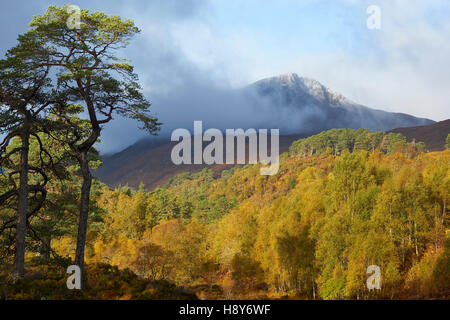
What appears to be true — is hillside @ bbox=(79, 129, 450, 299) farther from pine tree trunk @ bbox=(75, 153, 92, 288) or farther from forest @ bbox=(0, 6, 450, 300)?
pine tree trunk @ bbox=(75, 153, 92, 288)

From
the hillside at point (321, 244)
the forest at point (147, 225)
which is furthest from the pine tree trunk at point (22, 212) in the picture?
the hillside at point (321, 244)

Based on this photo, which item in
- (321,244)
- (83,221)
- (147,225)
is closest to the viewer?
(83,221)

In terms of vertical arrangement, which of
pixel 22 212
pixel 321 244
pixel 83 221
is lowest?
pixel 321 244

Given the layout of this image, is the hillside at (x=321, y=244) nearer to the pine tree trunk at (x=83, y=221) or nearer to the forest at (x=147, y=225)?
the forest at (x=147, y=225)

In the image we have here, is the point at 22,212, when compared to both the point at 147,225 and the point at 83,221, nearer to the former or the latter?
the point at 83,221

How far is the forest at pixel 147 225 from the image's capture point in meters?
15.1

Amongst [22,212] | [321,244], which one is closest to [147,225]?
[321,244]

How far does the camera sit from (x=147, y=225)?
69.2m

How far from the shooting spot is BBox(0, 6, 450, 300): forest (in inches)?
596

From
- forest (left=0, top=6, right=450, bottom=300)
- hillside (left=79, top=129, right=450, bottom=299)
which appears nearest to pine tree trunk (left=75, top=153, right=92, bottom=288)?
forest (left=0, top=6, right=450, bottom=300)
